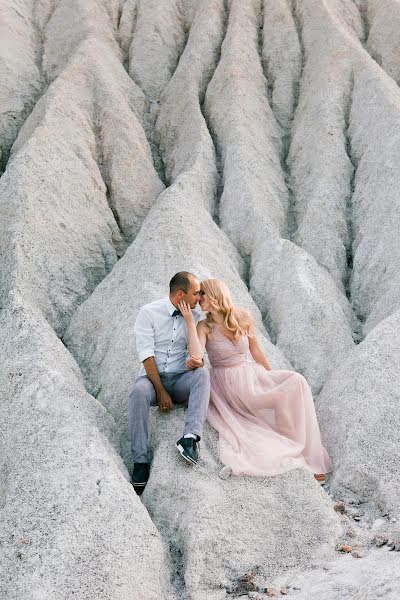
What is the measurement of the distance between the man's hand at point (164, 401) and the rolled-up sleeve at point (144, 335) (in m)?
0.44

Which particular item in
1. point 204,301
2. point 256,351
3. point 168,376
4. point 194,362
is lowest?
point 168,376

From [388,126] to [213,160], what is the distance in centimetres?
392

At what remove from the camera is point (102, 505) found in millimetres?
6945

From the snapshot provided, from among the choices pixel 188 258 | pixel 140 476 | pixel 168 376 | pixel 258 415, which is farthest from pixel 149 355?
pixel 188 258

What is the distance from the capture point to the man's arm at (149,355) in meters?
8.00

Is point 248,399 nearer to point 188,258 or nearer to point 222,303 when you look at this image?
point 222,303

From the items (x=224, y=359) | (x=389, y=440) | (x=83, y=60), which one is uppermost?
(x=83, y=60)

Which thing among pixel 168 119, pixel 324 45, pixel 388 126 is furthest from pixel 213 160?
pixel 324 45

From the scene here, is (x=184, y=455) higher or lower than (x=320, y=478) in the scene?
higher

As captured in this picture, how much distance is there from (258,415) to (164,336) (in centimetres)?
138

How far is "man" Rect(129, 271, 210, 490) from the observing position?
761 cm

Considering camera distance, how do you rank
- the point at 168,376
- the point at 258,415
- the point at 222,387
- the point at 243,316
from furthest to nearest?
the point at 243,316
the point at 222,387
the point at 258,415
the point at 168,376

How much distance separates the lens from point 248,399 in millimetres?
8219

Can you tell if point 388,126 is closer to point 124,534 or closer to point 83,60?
point 83,60
